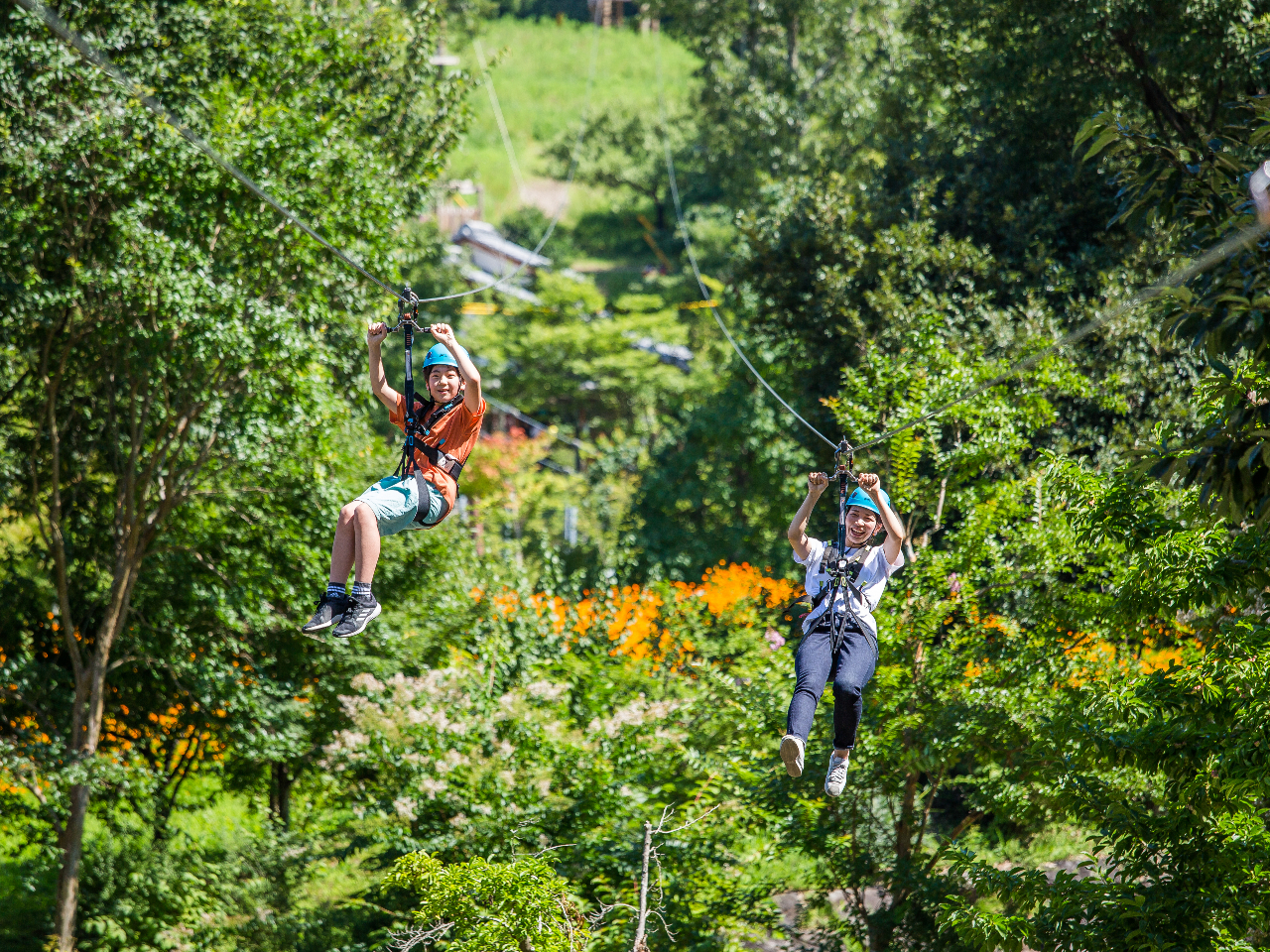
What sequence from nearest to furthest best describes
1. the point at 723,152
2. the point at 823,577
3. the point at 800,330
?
the point at 823,577, the point at 800,330, the point at 723,152

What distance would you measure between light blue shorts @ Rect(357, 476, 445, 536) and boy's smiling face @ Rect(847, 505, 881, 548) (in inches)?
81.0

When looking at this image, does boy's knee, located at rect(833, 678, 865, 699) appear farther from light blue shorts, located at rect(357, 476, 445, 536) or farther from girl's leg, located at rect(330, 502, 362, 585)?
girl's leg, located at rect(330, 502, 362, 585)

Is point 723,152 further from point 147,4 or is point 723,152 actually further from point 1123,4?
point 147,4

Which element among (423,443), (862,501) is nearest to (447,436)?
(423,443)

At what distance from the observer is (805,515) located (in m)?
5.97

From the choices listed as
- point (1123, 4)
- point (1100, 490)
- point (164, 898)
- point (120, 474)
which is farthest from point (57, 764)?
point (1123, 4)

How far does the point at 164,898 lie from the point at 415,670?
3511 mm

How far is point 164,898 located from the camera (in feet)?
41.4

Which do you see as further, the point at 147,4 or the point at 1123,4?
the point at 1123,4

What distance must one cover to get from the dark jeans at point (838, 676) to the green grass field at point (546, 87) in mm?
38720

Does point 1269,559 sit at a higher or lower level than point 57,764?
lower

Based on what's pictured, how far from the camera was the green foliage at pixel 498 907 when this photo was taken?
706 cm

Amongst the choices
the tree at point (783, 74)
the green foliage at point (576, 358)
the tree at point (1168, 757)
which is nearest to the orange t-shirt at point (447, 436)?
the tree at point (1168, 757)

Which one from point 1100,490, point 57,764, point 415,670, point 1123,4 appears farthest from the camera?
point 415,670
